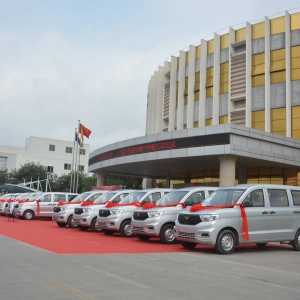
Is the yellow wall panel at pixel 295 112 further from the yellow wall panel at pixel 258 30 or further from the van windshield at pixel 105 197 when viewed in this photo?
the van windshield at pixel 105 197

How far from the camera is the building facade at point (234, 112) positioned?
80.9 ft

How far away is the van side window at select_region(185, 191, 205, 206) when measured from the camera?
49.8 ft

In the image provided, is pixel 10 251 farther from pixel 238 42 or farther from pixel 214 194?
pixel 238 42

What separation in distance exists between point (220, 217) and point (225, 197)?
3.69ft

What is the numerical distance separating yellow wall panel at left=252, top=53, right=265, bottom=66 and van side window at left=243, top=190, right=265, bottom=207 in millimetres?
20947

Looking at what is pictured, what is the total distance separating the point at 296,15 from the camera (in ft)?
102

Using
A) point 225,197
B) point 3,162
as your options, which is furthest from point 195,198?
point 3,162

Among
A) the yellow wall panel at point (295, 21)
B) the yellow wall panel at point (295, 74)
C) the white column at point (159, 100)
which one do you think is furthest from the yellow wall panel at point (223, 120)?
the white column at point (159, 100)

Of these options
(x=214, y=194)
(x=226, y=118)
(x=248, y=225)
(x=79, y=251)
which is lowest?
(x=79, y=251)

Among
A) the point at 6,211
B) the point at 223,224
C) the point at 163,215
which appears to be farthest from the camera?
the point at 6,211

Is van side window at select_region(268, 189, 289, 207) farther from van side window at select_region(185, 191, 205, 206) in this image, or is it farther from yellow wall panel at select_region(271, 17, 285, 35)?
yellow wall panel at select_region(271, 17, 285, 35)

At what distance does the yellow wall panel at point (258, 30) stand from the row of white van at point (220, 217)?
20481 millimetres

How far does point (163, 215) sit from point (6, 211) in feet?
63.1

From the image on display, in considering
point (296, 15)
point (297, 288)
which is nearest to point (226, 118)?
point (296, 15)
